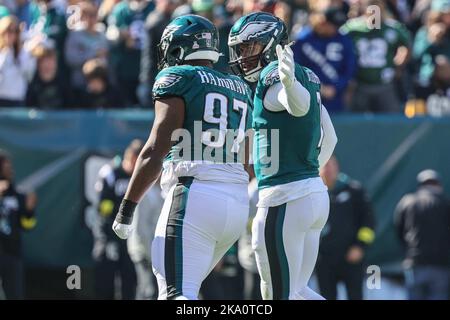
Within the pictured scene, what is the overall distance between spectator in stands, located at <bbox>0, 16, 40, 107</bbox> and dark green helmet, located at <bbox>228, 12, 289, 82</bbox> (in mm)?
4642

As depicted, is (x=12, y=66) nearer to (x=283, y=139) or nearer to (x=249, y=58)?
(x=249, y=58)

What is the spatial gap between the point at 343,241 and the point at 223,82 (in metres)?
4.12

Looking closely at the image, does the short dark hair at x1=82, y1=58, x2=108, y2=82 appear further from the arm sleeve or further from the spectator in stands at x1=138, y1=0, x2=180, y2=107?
the arm sleeve

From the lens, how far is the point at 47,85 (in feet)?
36.5

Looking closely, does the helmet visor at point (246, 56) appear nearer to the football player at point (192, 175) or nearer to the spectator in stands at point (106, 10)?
the football player at point (192, 175)

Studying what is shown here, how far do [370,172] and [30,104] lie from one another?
321 cm

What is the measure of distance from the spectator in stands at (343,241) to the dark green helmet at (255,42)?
11.2 feet

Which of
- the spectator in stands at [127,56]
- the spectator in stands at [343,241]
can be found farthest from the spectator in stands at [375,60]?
the spectator in stands at [127,56]

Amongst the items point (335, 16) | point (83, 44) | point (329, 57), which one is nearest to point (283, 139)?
point (329, 57)

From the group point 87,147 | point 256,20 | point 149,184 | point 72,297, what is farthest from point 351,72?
point 149,184

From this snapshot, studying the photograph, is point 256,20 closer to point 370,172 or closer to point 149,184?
point 149,184

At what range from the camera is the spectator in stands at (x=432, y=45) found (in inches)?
465

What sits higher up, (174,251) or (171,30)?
(171,30)

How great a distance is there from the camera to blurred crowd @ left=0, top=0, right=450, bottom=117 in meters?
11.0
